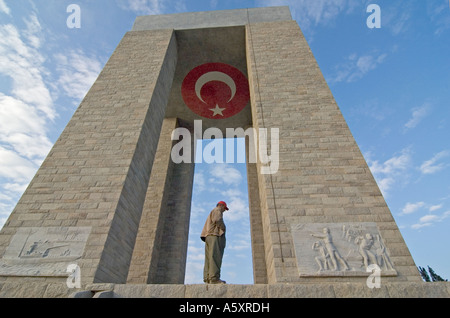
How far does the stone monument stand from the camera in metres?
3.96

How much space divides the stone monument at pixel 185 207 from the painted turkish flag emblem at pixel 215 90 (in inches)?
26.4

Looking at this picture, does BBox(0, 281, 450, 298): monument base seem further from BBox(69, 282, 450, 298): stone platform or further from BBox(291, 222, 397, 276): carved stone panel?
BBox(291, 222, 397, 276): carved stone panel

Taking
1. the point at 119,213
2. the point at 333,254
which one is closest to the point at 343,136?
the point at 333,254

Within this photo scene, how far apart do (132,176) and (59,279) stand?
2.44 metres

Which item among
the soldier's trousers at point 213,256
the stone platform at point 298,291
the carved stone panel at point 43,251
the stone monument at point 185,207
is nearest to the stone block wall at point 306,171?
the stone monument at point 185,207

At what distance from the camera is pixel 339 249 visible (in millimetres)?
4184

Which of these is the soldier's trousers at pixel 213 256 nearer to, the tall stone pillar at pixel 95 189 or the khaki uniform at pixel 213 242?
the khaki uniform at pixel 213 242

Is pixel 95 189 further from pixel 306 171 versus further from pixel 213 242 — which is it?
pixel 306 171

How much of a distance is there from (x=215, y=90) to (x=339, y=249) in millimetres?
9208

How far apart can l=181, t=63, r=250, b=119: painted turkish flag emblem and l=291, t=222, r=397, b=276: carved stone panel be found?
8.43 metres

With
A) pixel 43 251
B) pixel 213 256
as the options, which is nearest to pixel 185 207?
pixel 213 256

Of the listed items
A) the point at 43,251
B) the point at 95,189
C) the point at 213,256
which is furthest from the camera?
the point at 95,189

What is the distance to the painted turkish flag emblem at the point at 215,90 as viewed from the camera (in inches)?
436
